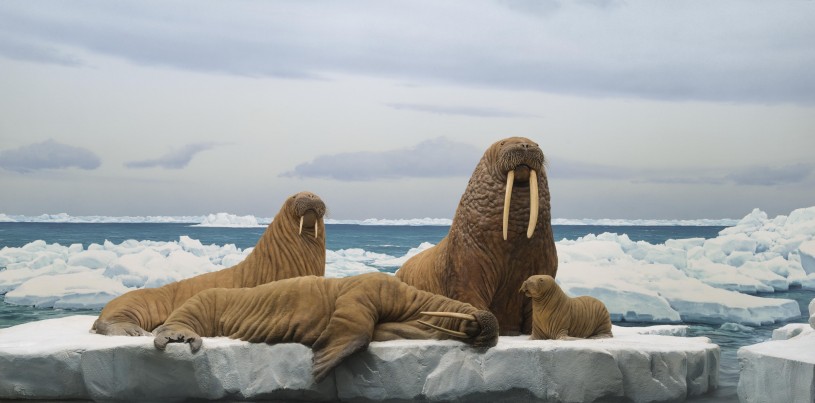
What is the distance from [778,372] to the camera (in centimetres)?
503

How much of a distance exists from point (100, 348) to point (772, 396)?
3632mm

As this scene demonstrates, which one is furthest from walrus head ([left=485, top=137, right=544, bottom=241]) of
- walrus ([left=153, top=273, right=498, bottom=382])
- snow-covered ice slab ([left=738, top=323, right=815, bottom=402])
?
snow-covered ice slab ([left=738, top=323, right=815, bottom=402])

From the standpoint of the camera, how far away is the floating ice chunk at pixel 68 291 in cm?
1116

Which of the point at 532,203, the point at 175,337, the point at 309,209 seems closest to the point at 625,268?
the point at 309,209

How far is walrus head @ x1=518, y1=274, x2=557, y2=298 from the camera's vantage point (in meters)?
5.48

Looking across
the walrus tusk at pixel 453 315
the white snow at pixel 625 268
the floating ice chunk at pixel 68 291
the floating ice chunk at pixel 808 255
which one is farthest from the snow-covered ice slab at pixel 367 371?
the floating ice chunk at pixel 808 255

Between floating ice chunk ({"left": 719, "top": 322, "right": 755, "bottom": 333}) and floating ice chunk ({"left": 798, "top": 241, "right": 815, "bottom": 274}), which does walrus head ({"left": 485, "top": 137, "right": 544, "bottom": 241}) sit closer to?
floating ice chunk ({"left": 719, "top": 322, "right": 755, "bottom": 333})

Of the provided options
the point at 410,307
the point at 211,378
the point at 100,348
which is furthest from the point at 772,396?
the point at 100,348

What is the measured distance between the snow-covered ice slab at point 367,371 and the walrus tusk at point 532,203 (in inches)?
25.6

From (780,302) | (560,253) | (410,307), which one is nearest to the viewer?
(410,307)

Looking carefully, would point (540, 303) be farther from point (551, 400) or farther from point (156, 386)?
point (156, 386)

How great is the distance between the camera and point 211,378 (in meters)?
5.25

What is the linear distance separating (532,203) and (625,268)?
7017 mm

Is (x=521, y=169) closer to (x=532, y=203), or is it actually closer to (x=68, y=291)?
(x=532, y=203)
